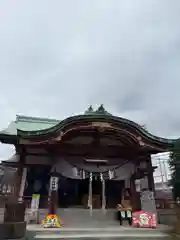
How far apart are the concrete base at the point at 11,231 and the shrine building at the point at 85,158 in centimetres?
392

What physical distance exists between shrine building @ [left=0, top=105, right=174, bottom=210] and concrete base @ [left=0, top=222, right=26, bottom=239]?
3915 mm

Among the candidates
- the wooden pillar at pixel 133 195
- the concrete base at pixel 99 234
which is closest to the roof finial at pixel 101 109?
the wooden pillar at pixel 133 195

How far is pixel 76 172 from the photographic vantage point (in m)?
10.4

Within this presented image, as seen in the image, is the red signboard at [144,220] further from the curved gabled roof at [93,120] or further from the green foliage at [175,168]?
the curved gabled roof at [93,120]

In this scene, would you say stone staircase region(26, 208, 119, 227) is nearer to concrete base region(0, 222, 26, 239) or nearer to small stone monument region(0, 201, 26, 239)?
small stone monument region(0, 201, 26, 239)

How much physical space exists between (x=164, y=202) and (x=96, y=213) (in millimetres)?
3641

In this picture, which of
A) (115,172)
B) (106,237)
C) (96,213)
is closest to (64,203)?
(96,213)

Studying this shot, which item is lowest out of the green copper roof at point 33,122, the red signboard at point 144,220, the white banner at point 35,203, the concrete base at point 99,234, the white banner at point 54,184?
Answer: the concrete base at point 99,234

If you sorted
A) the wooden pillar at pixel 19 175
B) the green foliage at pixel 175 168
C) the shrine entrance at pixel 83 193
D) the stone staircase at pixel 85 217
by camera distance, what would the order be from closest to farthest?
the green foliage at pixel 175 168 < the stone staircase at pixel 85 217 < the wooden pillar at pixel 19 175 < the shrine entrance at pixel 83 193

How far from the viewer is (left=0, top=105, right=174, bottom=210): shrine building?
10.3m

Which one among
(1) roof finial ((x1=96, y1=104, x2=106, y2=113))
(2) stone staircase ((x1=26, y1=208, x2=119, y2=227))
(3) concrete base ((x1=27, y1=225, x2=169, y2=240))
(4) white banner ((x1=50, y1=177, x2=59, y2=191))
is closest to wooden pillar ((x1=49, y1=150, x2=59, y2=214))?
(4) white banner ((x1=50, y1=177, x2=59, y2=191))

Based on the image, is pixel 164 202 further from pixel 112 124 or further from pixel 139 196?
pixel 112 124

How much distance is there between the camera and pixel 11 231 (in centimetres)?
580

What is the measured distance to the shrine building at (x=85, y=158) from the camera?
10.3 m
